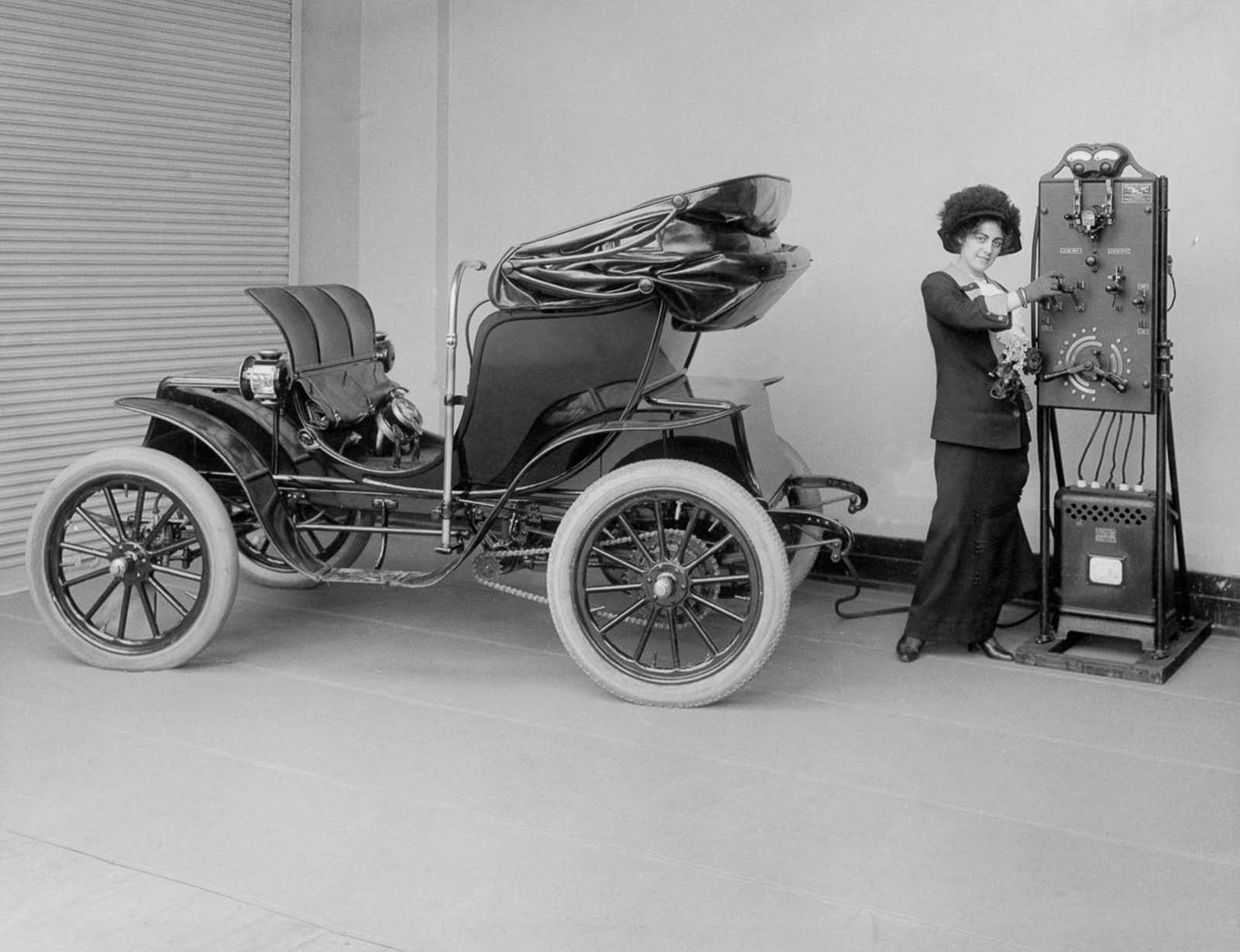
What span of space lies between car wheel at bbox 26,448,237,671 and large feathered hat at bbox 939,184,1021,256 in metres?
2.48

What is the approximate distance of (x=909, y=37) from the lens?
221 inches

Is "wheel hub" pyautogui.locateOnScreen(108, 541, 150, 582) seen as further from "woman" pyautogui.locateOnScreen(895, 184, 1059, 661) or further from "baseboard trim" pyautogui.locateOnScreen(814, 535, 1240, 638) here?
"baseboard trim" pyautogui.locateOnScreen(814, 535, 1240, 638)

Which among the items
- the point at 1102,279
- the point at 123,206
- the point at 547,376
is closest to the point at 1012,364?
the point at 1102,279

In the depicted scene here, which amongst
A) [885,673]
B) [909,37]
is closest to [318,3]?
[909,37]

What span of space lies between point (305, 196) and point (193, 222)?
685 mm

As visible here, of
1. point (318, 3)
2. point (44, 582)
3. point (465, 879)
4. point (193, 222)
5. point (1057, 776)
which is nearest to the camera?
point (465, 879)

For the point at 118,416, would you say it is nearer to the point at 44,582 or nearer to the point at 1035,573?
→ the point at 44,582

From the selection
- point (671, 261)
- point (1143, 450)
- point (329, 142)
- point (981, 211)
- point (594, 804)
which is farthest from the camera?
point (329, 142)

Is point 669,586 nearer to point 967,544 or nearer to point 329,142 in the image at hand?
point 967,544

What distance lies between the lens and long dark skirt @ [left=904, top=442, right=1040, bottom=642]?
483 cm

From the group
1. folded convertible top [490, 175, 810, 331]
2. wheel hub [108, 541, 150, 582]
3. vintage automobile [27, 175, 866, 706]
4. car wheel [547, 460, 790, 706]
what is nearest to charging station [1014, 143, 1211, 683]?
vintage automobile [27, 175, 866, 706]

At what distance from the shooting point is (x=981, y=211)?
4664 mm

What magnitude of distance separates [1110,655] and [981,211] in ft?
4.99

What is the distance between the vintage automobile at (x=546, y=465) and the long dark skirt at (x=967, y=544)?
41cm
